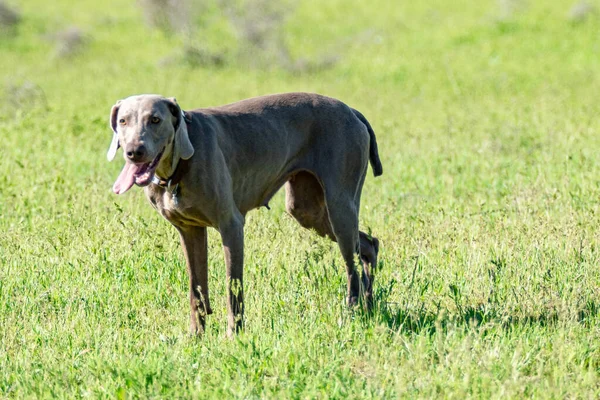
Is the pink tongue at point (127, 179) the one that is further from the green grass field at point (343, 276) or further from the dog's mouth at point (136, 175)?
the green grass field at point (343, 276)

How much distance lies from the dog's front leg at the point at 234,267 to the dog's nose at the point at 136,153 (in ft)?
2.37

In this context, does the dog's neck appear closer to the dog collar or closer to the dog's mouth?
the dog collar

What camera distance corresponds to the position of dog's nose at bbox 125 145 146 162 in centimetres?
492

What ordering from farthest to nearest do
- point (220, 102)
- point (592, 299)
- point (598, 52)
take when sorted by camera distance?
Answer: point (598, 52) < point (220, 102) < point (592, 299)

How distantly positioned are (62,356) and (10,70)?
17.2 meters

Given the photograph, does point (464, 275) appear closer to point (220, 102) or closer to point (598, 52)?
point (220, 102)

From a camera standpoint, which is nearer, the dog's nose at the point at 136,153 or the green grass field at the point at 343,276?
the green grass field at the point at 343,276

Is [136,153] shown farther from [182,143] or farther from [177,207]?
[177,207]

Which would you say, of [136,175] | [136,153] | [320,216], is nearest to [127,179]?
[136,175]

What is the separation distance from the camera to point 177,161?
5219mm

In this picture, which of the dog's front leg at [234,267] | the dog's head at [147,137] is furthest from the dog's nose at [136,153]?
the dog's front leg at [234,267]

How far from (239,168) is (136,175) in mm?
880

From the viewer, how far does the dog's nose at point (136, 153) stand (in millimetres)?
4922

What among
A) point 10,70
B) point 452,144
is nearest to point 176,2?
point 10,70
